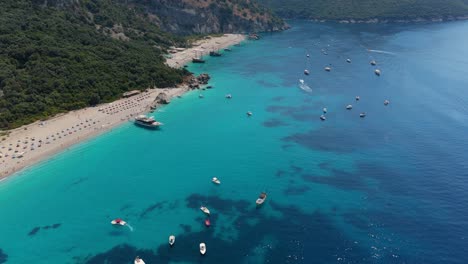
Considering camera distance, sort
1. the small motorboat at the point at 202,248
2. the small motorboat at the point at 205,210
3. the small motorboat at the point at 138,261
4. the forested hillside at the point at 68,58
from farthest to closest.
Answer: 1. the forested hillside at the point at 68,58
2. the small motorboat at the point at 205,210
3. the small motorboat at the point at 202,248
4. the small motorboat at the point at 138,261

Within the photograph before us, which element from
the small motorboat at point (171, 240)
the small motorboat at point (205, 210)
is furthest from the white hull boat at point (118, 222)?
the small motorboat at point (205, 210)

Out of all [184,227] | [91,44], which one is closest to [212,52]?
[91,44]

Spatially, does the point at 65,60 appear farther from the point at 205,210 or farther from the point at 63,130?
the point at 205,210

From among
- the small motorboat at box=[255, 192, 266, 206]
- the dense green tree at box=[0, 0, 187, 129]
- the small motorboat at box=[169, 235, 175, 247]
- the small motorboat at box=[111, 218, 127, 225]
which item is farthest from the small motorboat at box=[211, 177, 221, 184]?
the dense green tree at box=[0, 0, 187, 129]

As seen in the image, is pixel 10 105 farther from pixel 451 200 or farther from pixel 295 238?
pixel 451 200

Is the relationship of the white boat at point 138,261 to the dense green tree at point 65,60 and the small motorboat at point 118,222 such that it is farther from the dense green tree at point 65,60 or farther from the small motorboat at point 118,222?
the dense green tree at point 65,60
